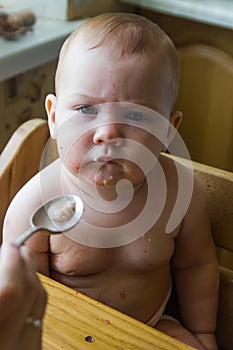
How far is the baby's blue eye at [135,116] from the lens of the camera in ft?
2.31

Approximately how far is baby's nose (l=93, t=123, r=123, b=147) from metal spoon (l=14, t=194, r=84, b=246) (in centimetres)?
9

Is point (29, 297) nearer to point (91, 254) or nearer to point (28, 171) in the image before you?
point (91, 254)

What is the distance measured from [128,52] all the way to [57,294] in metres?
0.32

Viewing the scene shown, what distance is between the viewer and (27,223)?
2.48 feet

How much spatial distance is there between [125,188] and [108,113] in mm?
122

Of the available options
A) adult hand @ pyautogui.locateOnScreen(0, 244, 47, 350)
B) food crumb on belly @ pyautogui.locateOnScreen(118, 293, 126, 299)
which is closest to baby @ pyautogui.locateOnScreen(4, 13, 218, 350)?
food crumb on belly @ pyautogui.locateOnScreen(118, 293, 126, 299)

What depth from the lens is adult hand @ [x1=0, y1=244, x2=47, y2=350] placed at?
0.40m

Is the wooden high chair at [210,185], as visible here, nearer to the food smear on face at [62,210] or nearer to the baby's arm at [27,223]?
the baby's arm at [27,223]

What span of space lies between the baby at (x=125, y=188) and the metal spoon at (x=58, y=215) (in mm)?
92

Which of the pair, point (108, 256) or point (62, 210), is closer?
point (62, 210)

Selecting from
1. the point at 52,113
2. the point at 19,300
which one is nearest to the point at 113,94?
the point at 52,113

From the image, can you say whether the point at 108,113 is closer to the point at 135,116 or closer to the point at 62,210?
the point at 135,116

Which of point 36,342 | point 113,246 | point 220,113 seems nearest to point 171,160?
point 113,246

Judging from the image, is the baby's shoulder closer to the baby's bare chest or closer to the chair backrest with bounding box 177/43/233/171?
the baby's bare chest
